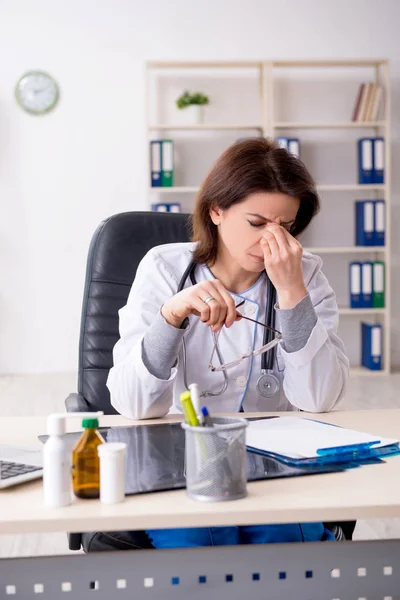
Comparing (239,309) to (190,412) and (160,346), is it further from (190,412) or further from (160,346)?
(190,412)

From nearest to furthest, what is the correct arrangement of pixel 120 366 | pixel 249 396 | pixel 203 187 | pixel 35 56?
1. pixel 120 366
2. pixel 249 396
3. pixel 203 187
4. pixel 35 56

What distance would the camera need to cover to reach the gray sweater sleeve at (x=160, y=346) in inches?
56.4

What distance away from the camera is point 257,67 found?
5.30 meters

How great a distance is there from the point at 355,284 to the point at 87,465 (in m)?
4.32

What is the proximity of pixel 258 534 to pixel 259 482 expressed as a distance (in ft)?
0.90

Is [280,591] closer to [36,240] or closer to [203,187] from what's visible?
[203,187]

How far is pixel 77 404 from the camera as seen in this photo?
67.9 inches

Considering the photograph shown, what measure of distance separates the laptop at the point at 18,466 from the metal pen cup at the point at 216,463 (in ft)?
0.72

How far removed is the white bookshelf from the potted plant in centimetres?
8

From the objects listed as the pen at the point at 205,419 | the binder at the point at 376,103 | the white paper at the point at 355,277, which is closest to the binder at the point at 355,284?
the white paper at the point at 355,277

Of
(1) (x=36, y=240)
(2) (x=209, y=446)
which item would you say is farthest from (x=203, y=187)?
(1) (x=36, y=240)

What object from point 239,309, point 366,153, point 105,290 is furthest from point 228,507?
point 366,153

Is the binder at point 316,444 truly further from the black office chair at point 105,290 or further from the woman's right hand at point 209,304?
the black office chair at point 105,290

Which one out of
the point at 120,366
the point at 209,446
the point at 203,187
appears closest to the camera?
the point at 209,446
